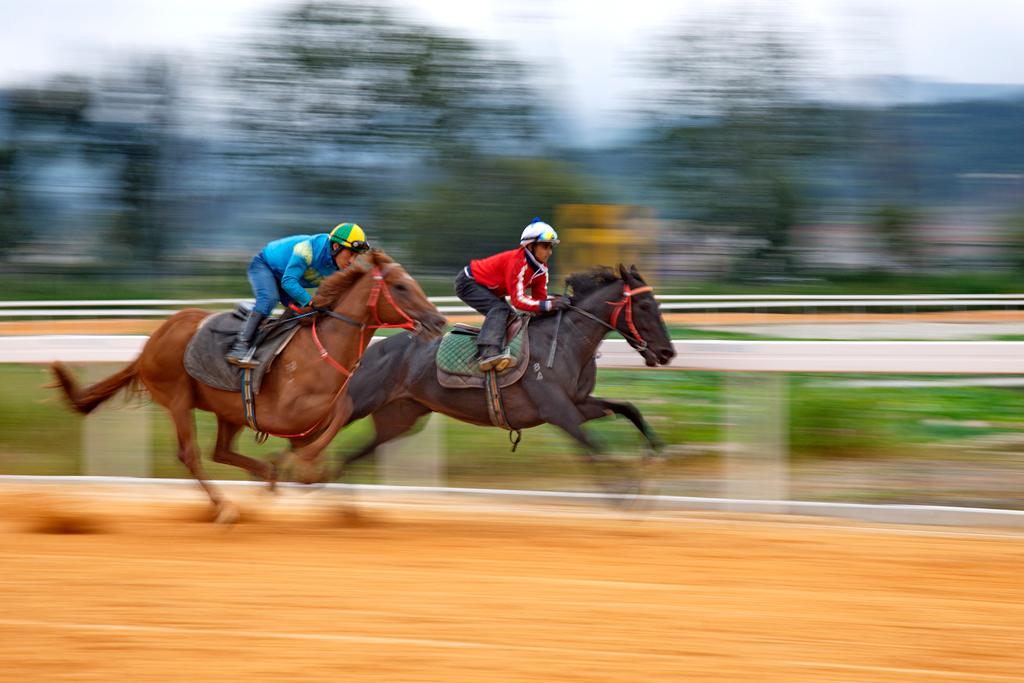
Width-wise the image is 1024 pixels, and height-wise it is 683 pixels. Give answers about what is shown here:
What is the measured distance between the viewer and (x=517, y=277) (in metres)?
8.01

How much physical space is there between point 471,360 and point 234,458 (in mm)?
1682

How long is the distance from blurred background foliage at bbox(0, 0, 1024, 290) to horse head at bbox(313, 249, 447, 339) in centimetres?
2270

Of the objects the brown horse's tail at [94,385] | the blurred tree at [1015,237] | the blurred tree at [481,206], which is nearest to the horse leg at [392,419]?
the brown horse's tail at [94,385]

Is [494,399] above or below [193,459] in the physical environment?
above

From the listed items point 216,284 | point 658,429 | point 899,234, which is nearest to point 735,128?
point 899,234

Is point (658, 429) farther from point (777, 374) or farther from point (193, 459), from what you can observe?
point (193, 459)

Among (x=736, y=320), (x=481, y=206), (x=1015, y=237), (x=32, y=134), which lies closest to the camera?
(x=736, y=320)

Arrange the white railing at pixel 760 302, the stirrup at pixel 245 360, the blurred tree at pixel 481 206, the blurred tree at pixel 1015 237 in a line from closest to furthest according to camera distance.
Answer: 1. the stirrup at pixel 245 360
2. the white railing at pixel 760 302
3. the blurred tree at pixel 1015 237
4. the blurred tree at pixel 481 206

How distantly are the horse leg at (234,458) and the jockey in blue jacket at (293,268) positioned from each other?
621mm

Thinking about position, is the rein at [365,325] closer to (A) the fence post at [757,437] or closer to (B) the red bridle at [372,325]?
(B) the red bridle at [372,325]

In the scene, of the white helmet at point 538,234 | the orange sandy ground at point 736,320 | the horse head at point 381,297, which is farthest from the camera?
the orange sandy ground at point 736,320

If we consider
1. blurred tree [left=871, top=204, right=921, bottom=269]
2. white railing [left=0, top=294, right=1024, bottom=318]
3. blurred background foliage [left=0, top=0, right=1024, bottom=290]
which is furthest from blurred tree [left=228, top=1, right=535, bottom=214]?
white railing [left=0, top=294, right=1024, bottom=318]

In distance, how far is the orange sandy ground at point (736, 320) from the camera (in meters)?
18.9

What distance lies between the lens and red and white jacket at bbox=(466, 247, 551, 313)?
26.2ft
